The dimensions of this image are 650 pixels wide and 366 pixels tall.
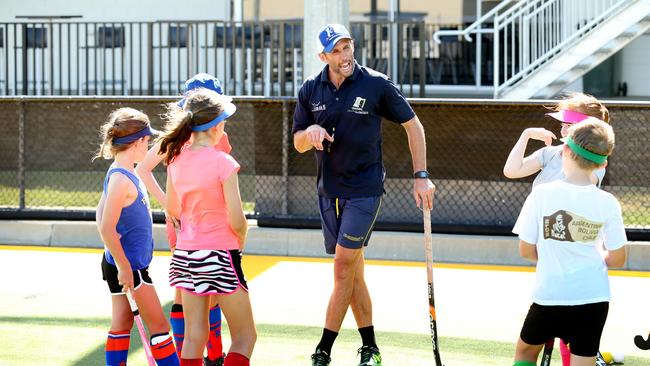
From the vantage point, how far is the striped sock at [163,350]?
5.57 m

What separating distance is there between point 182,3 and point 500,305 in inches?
509

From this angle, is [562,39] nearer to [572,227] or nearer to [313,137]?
[313,137]

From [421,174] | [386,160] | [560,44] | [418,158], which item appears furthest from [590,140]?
[560,44]

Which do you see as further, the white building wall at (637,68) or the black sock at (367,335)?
the white building wall at (637,68)

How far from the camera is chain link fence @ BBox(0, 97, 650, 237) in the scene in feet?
35.0

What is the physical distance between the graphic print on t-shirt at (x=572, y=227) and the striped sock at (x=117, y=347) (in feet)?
7.59

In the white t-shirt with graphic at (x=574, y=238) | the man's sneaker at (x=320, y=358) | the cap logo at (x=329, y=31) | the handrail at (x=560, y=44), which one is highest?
the handrail at (x=560, y=44)

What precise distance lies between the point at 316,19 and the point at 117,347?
6.40 metres

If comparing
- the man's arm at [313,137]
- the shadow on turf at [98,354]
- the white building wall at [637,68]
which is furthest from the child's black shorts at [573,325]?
the white building wall at [637,68]

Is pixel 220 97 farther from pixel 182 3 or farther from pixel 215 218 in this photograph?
pixel 182 3

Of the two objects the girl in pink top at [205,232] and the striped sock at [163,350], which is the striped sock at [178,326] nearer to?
the striped sock at [163,350]

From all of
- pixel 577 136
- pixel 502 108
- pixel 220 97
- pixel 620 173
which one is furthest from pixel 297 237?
pixel 577 136

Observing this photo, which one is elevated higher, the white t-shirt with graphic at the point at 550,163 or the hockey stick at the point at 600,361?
the white t-shirt with graphic at the point at 550,163

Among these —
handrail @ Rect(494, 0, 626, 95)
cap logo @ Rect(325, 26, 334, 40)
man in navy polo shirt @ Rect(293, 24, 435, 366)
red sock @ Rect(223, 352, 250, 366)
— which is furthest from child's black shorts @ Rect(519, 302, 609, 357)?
handrail @ Rect(494, 0, 626, 95)
